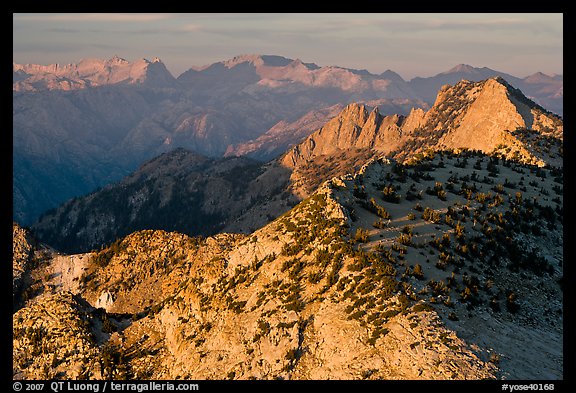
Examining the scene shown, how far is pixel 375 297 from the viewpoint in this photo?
45938 millimetres

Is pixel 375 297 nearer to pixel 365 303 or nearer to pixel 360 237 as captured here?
pixel 365 303

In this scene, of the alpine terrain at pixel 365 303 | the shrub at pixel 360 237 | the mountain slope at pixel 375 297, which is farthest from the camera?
the shrub at pixel 360 237

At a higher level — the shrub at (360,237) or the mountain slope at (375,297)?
the shrub at (360,237)

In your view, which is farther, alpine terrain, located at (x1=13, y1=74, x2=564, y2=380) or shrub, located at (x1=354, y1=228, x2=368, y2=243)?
shrub, located at (x1=354, y1=228, x2=368, y2=243)

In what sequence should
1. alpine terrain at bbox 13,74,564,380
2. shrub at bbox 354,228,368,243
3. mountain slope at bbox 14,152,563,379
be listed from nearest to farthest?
1. mountain slope at bbox 14,152,563,379
2. alpine terrain at bbox 13,74,564,380
3. shrub at bbox 354,228,368,243

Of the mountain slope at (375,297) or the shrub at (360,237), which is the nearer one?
the mountain slope at (375,297)

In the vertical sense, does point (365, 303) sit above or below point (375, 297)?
below

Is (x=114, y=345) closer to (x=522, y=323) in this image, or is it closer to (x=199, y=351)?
(x=199, y=351)

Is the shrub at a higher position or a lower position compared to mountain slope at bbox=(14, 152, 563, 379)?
higher

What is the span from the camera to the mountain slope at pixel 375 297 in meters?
41.8

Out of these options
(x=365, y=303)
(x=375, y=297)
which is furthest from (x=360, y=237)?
(x=365, y=303)

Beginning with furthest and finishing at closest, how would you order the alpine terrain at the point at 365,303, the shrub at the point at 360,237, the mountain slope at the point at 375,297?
the shrub at the point at 360,237, the alpine terrain at the point at 365,303, the mountain slope at the point at 375,297

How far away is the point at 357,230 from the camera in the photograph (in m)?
55.2

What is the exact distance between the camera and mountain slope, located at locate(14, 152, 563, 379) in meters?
41.8
